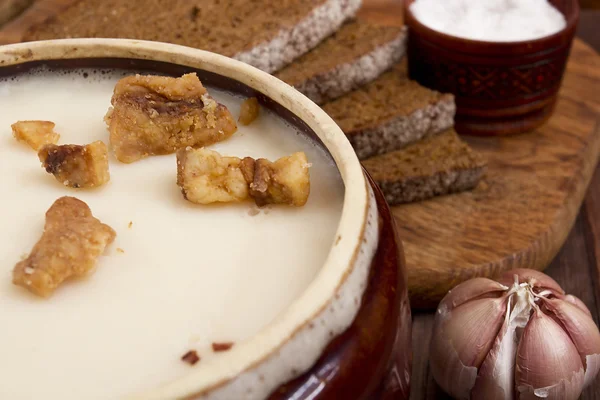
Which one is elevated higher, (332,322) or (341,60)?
(332,322)

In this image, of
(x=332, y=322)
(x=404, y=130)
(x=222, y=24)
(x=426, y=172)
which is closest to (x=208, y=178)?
(x=332, y=322)

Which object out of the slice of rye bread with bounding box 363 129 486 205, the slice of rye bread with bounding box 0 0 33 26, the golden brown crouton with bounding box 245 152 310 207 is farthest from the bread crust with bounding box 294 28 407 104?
the slice of rye bread with bounding box 0 0 33 26

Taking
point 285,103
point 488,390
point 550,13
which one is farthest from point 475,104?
point 285,103

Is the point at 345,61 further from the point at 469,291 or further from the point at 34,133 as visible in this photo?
the point at 34,133

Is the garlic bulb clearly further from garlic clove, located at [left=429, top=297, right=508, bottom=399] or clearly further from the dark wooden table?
the dark wooden table

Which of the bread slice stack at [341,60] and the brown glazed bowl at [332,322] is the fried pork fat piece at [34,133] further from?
the bread slice stack at [341,60]

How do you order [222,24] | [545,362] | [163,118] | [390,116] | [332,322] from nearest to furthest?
1. [332,322]
2. [163,118]
3. [545,362]
4. [390,116]
5. [222,24]

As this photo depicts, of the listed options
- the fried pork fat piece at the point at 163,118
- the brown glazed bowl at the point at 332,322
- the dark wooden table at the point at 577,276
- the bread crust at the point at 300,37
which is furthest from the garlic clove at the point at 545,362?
the bread crust at the point at 300,37

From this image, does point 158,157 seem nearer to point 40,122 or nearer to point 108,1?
point 40,122
